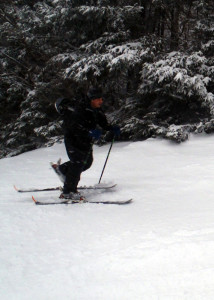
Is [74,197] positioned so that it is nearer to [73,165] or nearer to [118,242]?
[73,165]

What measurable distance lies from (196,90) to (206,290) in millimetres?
6585

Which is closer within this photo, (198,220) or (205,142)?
(198,220)

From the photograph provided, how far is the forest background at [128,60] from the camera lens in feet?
27.6

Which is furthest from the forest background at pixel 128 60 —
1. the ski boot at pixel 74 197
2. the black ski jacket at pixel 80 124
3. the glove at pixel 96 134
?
the ski boot at pixel 74 197

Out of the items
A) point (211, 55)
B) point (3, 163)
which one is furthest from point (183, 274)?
point (211, 55)

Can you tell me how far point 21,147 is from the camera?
574 inches

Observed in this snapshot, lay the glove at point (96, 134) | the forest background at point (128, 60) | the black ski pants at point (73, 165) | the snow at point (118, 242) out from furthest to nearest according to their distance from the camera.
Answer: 1. the forest background at point (128, 60)
2. the black ski pants at point (73, 165)
3. the glove at point (96, 134)
4. the snow at point (118, 242)

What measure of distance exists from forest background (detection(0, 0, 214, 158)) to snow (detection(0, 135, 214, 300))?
9.30 ft

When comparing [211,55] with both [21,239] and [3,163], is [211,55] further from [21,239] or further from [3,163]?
[21,239]

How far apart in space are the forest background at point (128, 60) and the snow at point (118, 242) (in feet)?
9.30

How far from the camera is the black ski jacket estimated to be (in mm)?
4777

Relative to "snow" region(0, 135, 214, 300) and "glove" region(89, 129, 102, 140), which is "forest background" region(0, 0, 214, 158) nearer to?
"snow" region(0, 135, 214, 300)

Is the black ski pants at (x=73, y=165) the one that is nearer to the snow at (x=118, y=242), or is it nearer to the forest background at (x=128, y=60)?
the snow at (x=118, y=242)

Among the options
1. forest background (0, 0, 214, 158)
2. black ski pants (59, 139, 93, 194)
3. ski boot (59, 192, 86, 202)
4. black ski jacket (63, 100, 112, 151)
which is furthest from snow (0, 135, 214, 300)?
forest background (0, 0, 214, 158)
